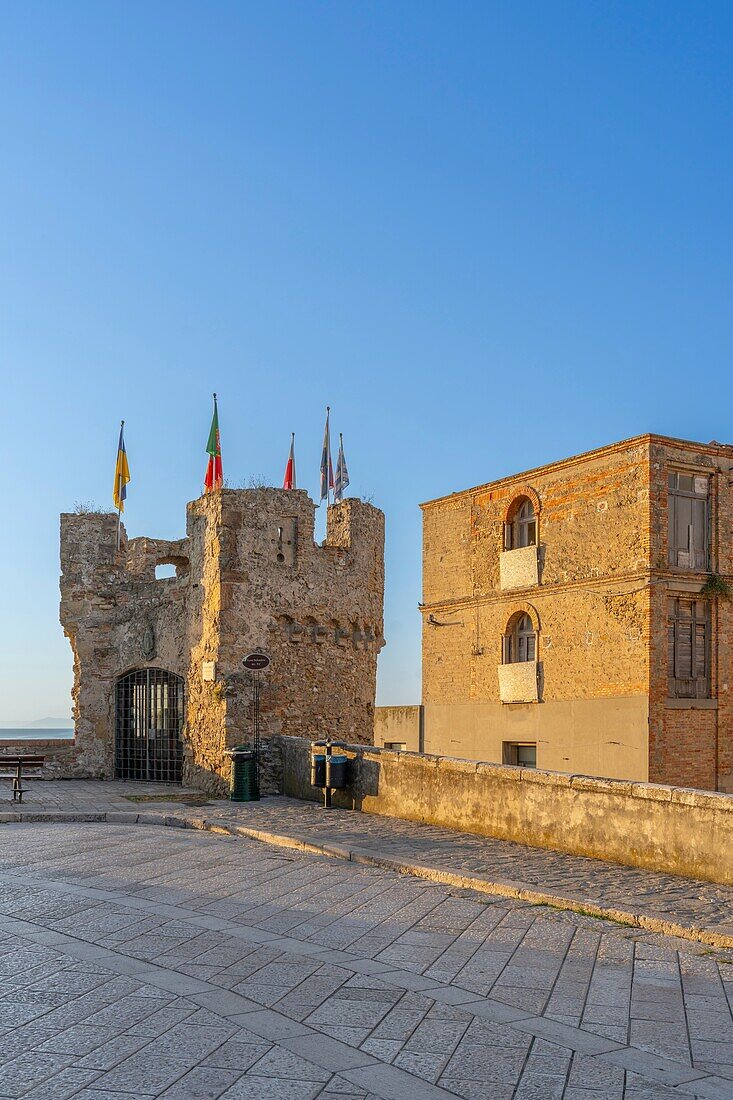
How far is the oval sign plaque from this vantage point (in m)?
17.0

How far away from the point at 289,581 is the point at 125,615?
4159 mm

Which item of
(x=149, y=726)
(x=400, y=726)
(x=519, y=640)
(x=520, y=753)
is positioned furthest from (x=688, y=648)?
(x=149, y=726)

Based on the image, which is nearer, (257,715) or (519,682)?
(257,715)

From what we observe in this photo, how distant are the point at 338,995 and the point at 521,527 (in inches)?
942

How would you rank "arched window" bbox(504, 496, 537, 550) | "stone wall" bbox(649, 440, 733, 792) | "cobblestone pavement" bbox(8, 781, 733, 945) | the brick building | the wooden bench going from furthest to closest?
"arched window" bbox(504, 496, 537, 550)
the brick building
"stone wall" bbox(649, 440, 733, 792)
the wooden bench
"cobblestone pavement" bbox(8, 781, 733, 945)

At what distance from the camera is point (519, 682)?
2788 cm

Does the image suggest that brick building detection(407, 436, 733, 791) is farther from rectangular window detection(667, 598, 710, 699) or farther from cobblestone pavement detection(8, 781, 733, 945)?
cobblestone pavement detection(8, 781, 733, 945)

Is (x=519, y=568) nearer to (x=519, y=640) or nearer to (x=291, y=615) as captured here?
(x=519, y=640)

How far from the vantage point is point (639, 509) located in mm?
24641

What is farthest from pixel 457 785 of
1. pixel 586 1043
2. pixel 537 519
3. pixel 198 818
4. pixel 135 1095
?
pixel 537 519

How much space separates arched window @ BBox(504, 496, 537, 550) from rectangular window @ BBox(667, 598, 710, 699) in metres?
4.96

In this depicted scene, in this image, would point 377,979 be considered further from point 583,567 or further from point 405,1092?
point 583,567

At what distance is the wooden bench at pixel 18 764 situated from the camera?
597 inches

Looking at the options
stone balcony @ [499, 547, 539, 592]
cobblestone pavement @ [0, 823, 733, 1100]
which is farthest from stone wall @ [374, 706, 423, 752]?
cobblestone pavement @ [0, 823, 733, 1100]
